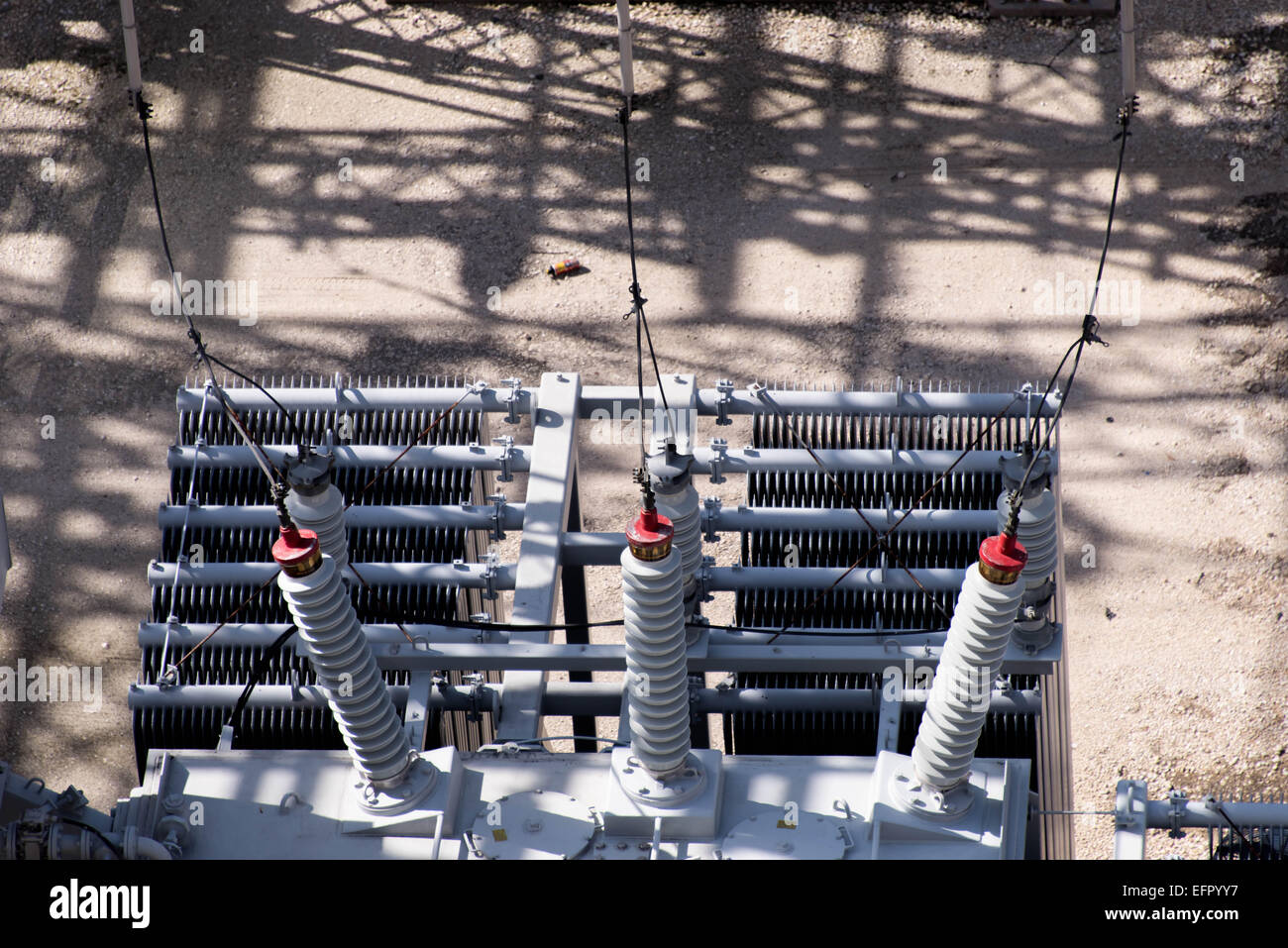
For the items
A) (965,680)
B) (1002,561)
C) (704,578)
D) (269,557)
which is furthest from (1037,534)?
(269,557)

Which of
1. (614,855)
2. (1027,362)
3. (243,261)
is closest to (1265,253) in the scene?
(1027,362)

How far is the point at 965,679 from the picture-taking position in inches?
193

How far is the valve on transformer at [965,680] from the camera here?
4.61m

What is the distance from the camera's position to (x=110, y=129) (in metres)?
13.5

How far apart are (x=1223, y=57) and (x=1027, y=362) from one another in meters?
4.21

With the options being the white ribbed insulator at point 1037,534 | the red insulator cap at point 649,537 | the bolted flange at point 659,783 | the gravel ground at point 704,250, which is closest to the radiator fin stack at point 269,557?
the bolted flange at point 659,783

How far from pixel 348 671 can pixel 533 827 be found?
2.71 feet

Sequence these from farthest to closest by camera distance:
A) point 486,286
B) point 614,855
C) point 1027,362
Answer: point 486,286 → point 1027,362 → point 614,855

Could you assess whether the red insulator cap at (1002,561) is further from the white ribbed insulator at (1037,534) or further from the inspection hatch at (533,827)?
the inspection hatch at (533,827)

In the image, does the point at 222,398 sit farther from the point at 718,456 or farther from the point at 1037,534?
the point at 1037,534

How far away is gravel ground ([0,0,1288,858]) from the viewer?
9.95 meters

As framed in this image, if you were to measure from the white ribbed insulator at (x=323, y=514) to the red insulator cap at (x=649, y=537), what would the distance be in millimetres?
1752

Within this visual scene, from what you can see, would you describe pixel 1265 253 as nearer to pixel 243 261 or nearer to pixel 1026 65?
pixel 1026 65

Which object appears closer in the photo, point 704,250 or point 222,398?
point 222,398
